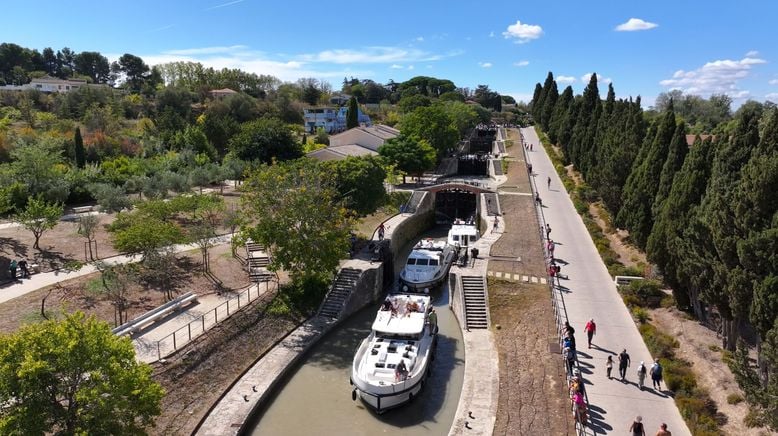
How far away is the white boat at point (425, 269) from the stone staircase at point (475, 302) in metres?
4.64

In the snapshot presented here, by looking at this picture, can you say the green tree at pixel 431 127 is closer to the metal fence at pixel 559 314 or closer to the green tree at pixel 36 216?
the metal fence at pixel 559 314

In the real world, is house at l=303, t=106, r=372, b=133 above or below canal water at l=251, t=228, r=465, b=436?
above

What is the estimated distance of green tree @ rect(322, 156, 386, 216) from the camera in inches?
1487

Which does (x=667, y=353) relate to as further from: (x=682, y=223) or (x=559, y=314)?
(x=682, y=223)

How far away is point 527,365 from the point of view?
2236 centimetres

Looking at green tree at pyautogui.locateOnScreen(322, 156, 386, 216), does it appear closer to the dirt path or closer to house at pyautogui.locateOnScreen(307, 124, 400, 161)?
house at pyautogui.locateOnScreen(307, 124, 400, 161)

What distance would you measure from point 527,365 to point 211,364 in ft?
45.3

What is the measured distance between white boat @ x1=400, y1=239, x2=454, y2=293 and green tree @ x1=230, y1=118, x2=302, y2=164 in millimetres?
24647

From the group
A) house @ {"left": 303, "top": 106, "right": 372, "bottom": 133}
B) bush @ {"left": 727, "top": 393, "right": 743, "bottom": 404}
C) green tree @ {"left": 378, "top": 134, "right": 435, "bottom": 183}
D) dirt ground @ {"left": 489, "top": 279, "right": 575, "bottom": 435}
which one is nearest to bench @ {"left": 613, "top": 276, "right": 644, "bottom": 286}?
dirt ground @ {"left": 489, "top": 279, "right": 575, "bottom": 435}

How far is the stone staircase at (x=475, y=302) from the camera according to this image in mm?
27188

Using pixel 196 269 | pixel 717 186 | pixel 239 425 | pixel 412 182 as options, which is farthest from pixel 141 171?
pixel 717 186

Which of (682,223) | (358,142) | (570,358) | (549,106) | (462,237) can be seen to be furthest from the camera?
(549,106)

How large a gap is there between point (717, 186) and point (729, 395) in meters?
8.15

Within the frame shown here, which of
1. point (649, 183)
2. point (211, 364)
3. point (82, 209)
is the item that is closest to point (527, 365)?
point (211, 364)
